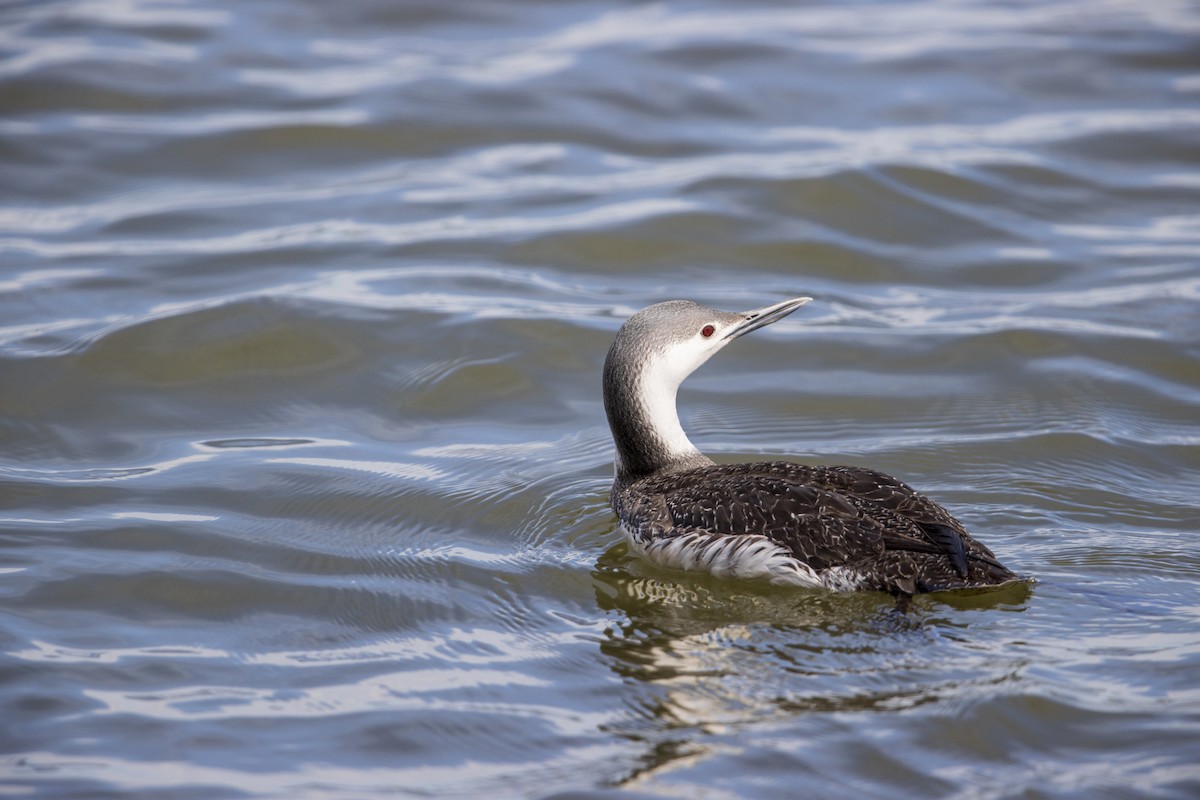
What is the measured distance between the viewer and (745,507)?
6367mm

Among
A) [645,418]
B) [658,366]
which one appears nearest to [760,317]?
[658,366]

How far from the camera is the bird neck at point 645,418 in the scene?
717 cm

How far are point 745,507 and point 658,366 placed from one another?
3.58 ft

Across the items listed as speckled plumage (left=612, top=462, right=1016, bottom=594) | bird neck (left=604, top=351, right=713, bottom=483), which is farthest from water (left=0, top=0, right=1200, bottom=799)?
bird neck (left=604, top=351, right=713, bottom=483)

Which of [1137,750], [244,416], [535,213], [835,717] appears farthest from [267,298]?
[1137,750]

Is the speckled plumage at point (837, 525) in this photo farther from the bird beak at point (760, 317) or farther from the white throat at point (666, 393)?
the bird beak at point (760, 317)

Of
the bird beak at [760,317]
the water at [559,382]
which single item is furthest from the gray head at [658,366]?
the water at [559,382]

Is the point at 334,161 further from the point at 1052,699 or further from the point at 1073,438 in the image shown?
the point at 1052,699

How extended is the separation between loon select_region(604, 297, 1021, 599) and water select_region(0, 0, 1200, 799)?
16 cm

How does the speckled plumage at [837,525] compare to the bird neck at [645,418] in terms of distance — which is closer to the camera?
the speckled plumage at [837,525]

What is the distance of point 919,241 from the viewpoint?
11039 millimetres

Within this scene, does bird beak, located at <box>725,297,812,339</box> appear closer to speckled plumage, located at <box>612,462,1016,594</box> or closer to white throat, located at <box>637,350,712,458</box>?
white throat, located at <box>637,350,712,458</box>

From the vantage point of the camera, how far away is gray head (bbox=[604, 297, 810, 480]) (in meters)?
7.14

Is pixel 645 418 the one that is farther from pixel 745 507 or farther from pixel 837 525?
pixel 837 525
